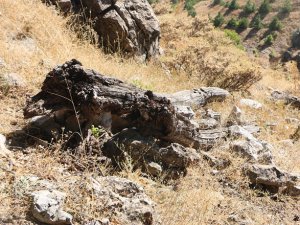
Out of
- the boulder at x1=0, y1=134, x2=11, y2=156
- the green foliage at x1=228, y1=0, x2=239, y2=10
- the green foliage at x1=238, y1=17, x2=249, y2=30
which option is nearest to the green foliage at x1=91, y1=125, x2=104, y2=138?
the boulder at x1=0, y1=134, x2=11, y2=156

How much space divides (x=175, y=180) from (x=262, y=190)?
1.06 m

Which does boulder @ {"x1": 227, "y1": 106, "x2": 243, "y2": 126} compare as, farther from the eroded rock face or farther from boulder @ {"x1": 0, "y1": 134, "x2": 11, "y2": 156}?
boulder @ {"x1": 0, "y1": 134, "x2": 11, "y2": 156}

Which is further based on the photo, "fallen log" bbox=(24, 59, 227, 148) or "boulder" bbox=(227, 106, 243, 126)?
"boulder" bbox=(227, 106, 243, 126)

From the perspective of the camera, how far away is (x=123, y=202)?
2.84m

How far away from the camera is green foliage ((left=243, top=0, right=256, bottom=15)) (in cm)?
5720

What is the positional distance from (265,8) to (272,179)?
186ft

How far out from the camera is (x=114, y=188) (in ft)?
9.87

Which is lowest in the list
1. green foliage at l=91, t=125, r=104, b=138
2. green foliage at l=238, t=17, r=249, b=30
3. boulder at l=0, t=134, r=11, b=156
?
green foliage at l=238, t=17, r=249, b=30

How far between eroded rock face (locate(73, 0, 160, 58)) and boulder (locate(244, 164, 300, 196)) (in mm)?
3714

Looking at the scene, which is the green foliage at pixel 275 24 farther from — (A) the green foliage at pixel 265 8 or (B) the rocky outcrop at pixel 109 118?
(B) the rocky outcrop at pixel 109 118

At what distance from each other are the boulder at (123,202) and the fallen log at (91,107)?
0.65 metres

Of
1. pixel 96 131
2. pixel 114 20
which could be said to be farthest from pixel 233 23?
pixel 96 131

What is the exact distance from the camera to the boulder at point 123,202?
2.75 metres

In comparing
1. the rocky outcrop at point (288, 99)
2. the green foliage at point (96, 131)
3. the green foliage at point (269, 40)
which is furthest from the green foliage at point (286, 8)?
the green foliage at point (96, 131)
